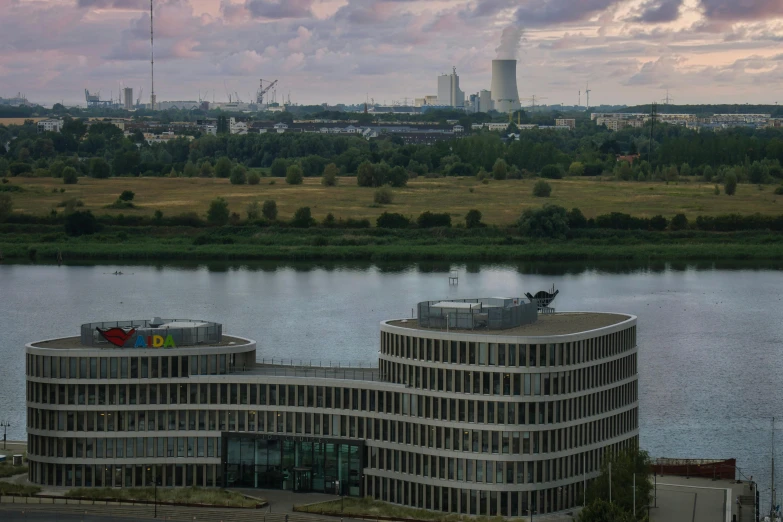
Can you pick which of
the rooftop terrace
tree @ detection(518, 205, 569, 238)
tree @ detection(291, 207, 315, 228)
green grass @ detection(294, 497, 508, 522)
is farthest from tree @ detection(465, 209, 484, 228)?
green grass @ detection(294, 497, 508, 522)

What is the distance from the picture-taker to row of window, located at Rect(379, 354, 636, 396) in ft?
196

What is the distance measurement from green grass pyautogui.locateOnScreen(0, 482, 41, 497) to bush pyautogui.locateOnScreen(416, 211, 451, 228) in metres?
A: 109

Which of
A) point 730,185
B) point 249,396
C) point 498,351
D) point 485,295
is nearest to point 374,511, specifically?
point 249,396

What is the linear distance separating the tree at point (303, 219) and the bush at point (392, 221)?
24.9 feet

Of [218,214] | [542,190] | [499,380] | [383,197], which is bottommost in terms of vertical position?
[499,380]

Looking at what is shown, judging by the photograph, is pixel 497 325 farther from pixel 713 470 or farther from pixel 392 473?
pixel 713 470

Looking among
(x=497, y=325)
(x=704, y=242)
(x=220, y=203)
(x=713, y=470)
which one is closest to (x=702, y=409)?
(x=713, y=470)

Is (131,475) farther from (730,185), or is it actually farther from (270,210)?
(730,185)

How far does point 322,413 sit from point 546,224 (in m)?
103

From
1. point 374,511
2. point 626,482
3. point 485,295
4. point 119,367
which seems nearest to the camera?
point 626,482

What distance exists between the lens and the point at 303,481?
63.5m

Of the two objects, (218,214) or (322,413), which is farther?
(218,214)

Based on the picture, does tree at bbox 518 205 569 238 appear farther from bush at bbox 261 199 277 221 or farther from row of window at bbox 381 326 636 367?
row of window at bbox 381 326 636 367

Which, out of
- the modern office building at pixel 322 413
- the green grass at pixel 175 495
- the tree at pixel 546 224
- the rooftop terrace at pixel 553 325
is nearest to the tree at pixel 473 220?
the tree at pixel 546 224
